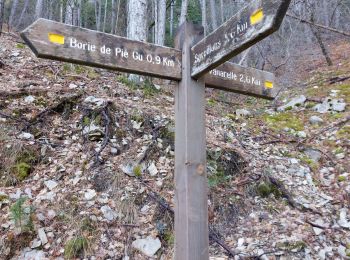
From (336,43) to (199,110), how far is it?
15.8m

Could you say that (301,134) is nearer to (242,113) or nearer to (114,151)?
(242,113)

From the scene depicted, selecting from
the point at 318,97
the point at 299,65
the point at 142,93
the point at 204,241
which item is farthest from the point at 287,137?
the point at 299,65

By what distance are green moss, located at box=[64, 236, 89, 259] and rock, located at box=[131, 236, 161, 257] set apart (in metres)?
0.47

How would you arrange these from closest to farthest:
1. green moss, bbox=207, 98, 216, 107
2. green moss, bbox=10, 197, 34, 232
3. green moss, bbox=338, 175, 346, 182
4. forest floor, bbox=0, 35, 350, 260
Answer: green moss, bbox=10, 197, 34, 232 → forest floor, bbox=0, 35, 350, 260 → green moss, bbox=338, 175, 346, 182 → green moss, bbox=207, 98, 216, 107

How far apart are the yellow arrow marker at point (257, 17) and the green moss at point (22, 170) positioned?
3187 millimetres

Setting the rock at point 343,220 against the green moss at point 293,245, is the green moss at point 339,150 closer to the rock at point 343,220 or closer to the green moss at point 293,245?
the rock at point 343,220

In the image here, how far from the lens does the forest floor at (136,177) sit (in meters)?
3.33

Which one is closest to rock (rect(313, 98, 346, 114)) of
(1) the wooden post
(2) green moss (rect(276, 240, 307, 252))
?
(2) green moss (rect(276, 240, 307, 252))

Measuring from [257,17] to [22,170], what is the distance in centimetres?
325

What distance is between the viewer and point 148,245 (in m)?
3.33

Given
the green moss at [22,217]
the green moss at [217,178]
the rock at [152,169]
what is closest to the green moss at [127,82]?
the rock at [152,169]

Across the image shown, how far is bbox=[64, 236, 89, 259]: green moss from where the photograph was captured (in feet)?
10.2

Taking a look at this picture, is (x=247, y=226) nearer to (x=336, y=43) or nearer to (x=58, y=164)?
(x=58, y=164)

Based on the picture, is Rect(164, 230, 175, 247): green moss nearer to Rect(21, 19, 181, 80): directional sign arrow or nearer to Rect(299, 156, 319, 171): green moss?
Rect(21, 19, 181, 80): directional sign arrow
